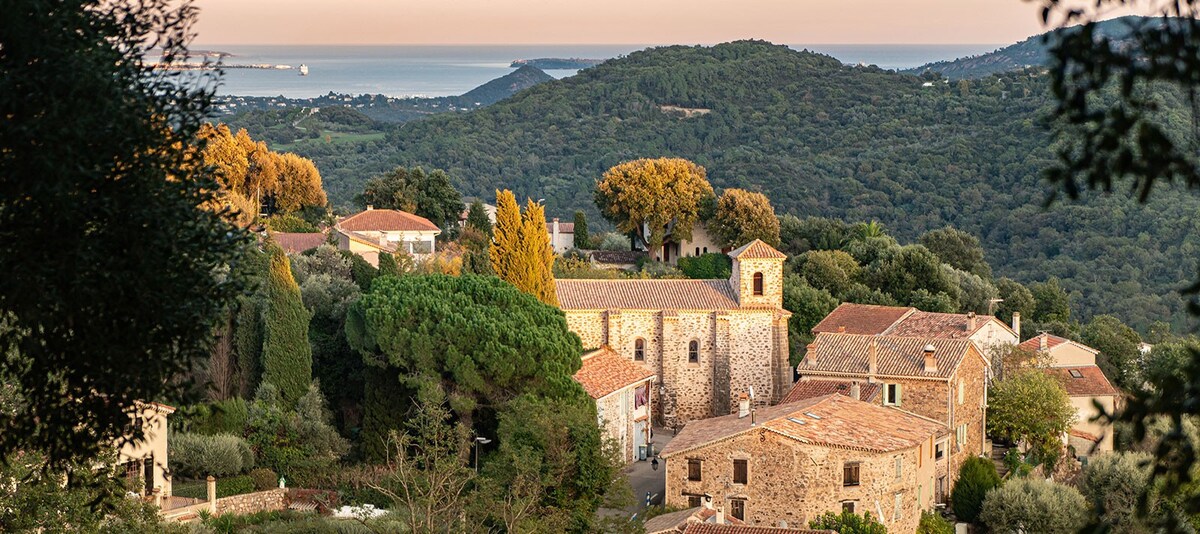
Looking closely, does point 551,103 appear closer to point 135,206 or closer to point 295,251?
point 295,251

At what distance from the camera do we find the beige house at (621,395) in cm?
3185

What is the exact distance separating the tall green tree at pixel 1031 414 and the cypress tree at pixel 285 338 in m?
14.8

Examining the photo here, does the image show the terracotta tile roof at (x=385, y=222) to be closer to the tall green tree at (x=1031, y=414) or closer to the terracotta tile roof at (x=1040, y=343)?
the terracotta tile roof at (x=1040, y=343)

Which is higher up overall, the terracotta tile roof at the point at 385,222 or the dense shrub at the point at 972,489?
the terracotta tile roof at the point at 385,222

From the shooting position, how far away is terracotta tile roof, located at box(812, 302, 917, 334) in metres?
38.8

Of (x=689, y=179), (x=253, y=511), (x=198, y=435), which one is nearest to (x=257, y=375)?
(x=198, y=435)

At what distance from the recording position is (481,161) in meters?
95.9

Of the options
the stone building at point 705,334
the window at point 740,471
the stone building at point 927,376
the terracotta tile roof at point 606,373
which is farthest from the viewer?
the stone building at point 705,334

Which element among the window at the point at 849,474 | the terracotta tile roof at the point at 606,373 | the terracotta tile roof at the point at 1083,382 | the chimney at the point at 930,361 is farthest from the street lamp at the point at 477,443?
the terracotta tile roof at the point at 1083,382

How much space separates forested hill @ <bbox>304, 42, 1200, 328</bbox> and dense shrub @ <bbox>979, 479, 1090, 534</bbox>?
26854 mm

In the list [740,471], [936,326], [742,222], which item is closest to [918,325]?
[936,326]

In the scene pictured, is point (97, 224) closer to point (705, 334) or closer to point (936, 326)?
point (705, 334)

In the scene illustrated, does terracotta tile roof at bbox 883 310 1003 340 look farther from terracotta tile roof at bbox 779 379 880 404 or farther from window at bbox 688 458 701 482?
window at bbox 688 458 701 482

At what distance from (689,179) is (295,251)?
46.7 feet
